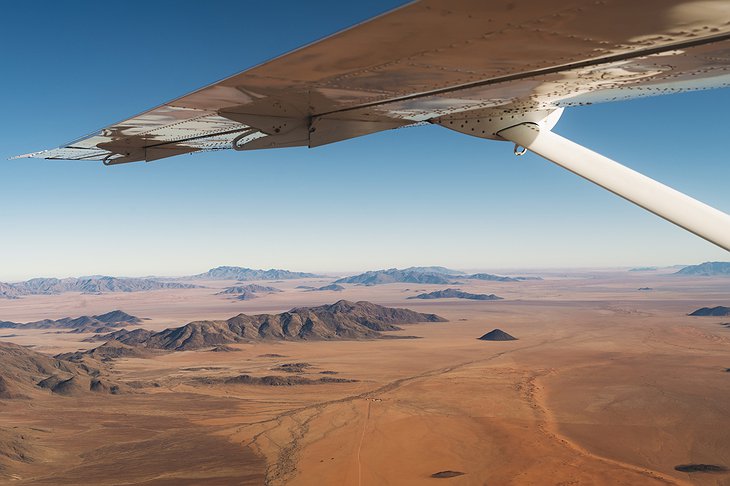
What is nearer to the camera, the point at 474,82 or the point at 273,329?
→ the point at 474,82

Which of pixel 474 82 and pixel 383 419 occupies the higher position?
pixel 474 82

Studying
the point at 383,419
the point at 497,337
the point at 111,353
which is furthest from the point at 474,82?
the point at 497,337

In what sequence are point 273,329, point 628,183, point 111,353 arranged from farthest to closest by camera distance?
point 273,329
point 111,353
point 628,183

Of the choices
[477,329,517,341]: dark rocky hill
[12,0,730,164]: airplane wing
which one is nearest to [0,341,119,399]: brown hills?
[12,0,730,164]: airplane wing

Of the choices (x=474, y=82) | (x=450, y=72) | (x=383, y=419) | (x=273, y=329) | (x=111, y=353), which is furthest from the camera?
(x=273, y=329)

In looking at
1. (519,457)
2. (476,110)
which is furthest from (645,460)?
(476,110)

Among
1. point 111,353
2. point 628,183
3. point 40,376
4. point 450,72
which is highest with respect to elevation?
point 450,72

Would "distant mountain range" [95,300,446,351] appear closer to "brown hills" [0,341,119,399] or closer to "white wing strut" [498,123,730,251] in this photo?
"brown hills" [0,341,119,399]

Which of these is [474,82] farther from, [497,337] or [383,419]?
[497,337]
